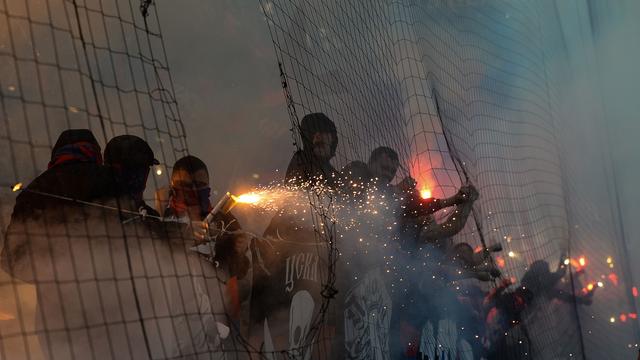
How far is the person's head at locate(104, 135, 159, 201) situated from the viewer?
2.24 m

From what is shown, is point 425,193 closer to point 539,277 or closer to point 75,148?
point 539,277

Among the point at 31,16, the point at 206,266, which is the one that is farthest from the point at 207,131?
the point at 31,16

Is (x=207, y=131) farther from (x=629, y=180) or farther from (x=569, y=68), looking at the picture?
(x=629, y=180)

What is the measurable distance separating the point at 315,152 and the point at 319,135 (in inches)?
4.0

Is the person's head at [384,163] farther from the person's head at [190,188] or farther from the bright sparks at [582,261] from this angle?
the bright sparks at [582,261]

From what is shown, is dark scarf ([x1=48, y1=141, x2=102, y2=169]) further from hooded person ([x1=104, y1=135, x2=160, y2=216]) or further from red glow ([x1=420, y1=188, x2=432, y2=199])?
red glow ([x1=420, y1=188, x2=432, y2=199])

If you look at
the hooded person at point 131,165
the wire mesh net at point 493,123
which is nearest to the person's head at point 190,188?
the hooded person at point 131,165

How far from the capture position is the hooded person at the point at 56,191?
74.4 inches


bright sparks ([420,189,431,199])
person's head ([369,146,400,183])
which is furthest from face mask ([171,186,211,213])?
bright sparks ([420,189,431,199])

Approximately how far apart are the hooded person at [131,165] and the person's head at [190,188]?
0.42ft

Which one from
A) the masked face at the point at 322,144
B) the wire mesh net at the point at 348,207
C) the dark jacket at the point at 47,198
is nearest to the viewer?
the dark jacket at the point at 47,198

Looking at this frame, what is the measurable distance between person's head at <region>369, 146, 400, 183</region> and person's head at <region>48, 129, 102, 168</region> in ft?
5.77

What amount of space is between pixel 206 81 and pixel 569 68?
138 inches

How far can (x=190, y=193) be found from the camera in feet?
8.25
